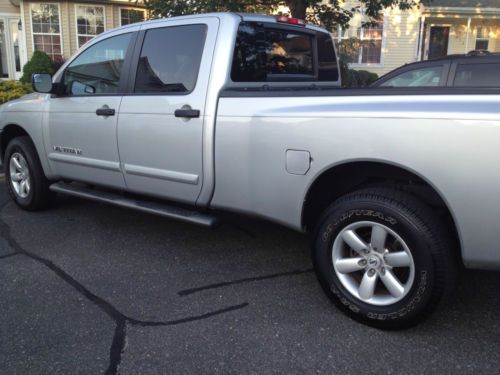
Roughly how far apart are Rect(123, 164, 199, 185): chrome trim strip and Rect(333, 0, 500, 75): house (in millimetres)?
14303

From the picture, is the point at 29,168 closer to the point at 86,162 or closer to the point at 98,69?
the point at 86,162

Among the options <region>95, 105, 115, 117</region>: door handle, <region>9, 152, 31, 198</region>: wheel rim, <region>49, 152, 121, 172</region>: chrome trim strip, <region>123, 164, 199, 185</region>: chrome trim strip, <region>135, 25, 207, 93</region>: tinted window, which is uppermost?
<region>135, 25, 207, 93</region>: tinted window

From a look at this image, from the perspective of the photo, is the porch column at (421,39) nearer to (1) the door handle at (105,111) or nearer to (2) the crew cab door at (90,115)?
(2) the crew cab door at (90,115)

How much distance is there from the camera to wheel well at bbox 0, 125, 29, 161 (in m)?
5.48

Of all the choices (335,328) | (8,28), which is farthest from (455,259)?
(8,28)

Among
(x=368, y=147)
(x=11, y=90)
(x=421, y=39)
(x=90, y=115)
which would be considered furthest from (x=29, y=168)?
(x=421, y=39)

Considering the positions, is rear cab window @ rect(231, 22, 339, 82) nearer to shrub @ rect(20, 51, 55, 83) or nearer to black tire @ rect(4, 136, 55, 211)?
black tire @ rect(4, 136, 55, 211)

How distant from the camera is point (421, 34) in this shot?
18.3 meters

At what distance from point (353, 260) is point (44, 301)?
2.07 metres

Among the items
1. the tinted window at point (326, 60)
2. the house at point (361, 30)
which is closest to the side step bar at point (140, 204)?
the tinted window at point (326, 60)

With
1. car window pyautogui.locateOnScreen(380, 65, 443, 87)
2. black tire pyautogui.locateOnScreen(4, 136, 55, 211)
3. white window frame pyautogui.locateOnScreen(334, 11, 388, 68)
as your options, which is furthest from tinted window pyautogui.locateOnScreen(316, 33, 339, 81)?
white window frame pyautogui.locateOnScreen(334, 11, 388, 68)

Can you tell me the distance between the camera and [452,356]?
2.81 m

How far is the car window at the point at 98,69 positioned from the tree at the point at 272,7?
4080 millimetres

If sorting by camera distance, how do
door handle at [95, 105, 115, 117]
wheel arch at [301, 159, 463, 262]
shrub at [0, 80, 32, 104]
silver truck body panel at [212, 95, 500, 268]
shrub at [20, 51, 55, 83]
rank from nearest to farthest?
silver truck body panel at [212, 95, 500, 268] < wheel arch at [301, 159, 463, 262] < door handle at [95, 105, 115, 117] < shrub at [0, 80, 32, 104] < shrub at [20, 51, 55, 83]
